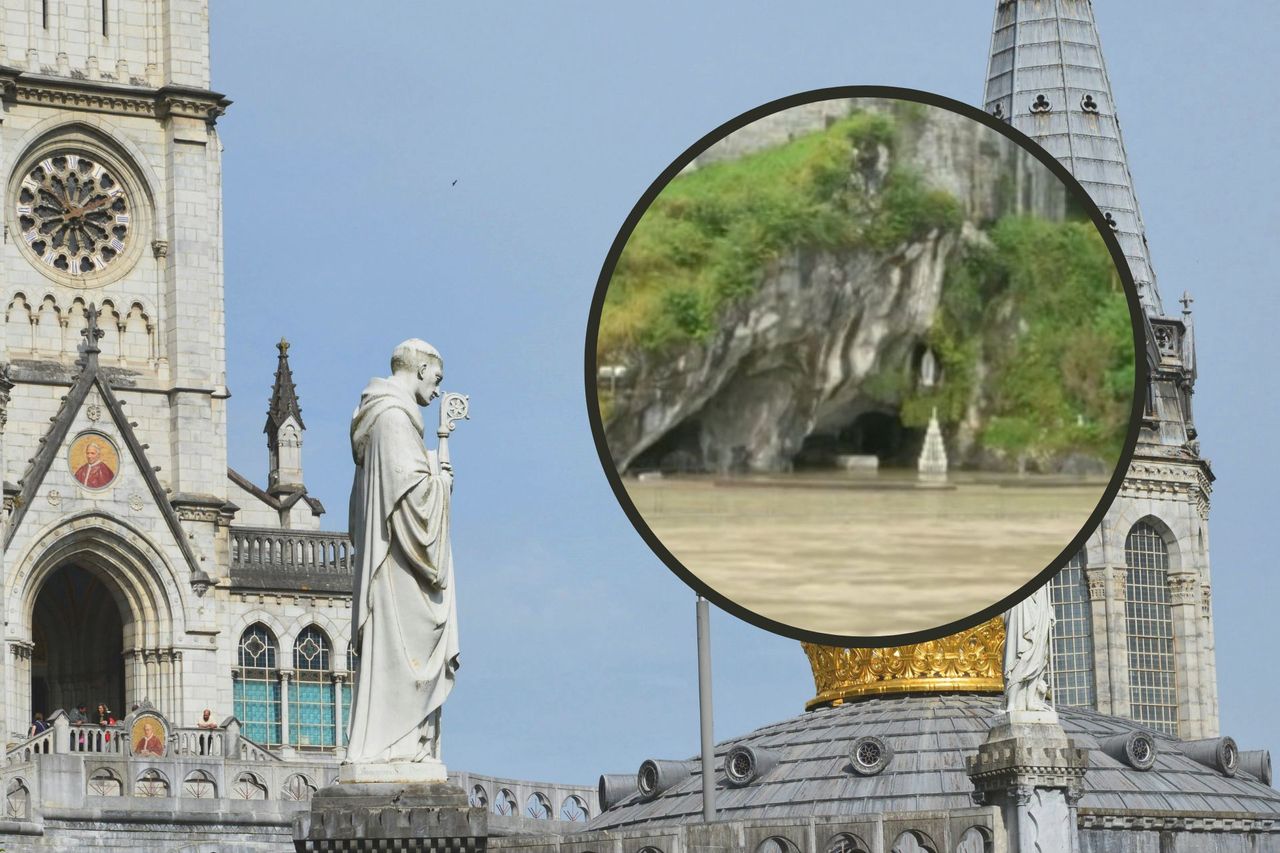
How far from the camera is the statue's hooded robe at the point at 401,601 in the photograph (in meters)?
15.2

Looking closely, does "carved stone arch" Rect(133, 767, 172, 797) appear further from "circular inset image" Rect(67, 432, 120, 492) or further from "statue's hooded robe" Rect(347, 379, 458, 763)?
"statue's hooded robe" Rect(347, 379, 458, 763)

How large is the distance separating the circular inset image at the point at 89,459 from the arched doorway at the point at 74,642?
3.42 metres

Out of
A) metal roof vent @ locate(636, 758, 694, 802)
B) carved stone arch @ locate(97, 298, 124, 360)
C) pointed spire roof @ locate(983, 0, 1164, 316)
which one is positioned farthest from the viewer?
pointed spire roof @ locate(983, 0, 1164, 316)

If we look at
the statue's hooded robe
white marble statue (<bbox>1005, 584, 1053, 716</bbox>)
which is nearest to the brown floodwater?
the statue's hooded robe

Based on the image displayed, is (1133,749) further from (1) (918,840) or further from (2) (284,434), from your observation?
(2) (284,434)

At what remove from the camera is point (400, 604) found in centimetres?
1534

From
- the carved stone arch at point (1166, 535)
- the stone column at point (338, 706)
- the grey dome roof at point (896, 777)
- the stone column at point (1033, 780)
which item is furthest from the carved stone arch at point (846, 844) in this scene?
the carved stone arch at point (1166, 535)

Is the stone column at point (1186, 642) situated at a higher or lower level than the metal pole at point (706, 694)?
higher

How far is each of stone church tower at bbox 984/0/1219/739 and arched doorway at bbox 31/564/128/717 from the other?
4525 centimetres

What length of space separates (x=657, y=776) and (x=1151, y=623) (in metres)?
76.8

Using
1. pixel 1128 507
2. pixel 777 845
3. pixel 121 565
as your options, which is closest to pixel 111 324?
pixel 121 565

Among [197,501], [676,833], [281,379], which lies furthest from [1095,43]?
[676,833]

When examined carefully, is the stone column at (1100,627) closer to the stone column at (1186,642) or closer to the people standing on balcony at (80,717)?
the stone column at (1186,642)

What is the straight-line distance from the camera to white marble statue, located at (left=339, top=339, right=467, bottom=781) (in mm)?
15227
